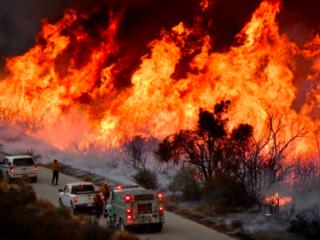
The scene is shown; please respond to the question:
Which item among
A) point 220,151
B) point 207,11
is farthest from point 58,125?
point 220,151

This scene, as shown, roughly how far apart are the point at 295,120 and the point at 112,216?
1883 centimetres

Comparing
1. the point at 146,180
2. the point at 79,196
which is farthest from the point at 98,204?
the point at 146,180

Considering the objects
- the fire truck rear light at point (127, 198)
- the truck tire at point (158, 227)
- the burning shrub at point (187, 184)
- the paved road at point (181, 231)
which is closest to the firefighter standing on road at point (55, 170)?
the paved road at point (181, 231)

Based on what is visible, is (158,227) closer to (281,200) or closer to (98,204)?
(98,204)

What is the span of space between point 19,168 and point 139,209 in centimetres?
1749

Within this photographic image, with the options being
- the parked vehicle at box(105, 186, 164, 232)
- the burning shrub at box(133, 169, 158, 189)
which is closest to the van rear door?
the burning shrub at box(133, 169, 158, 189)

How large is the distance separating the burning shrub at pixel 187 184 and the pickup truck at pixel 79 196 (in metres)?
5.97

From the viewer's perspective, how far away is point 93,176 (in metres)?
43.2

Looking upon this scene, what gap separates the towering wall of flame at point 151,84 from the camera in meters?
43.8

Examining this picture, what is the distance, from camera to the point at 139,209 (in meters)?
25.3

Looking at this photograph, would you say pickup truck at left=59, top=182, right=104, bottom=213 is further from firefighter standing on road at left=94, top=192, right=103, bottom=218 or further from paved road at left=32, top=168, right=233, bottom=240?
paved road at left=32, top=168, right=233, bottom=240

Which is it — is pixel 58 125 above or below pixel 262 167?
above

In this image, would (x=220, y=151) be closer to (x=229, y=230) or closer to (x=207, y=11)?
(x=229, y=230)

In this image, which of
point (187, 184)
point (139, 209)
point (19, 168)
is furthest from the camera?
point (19, 168)
